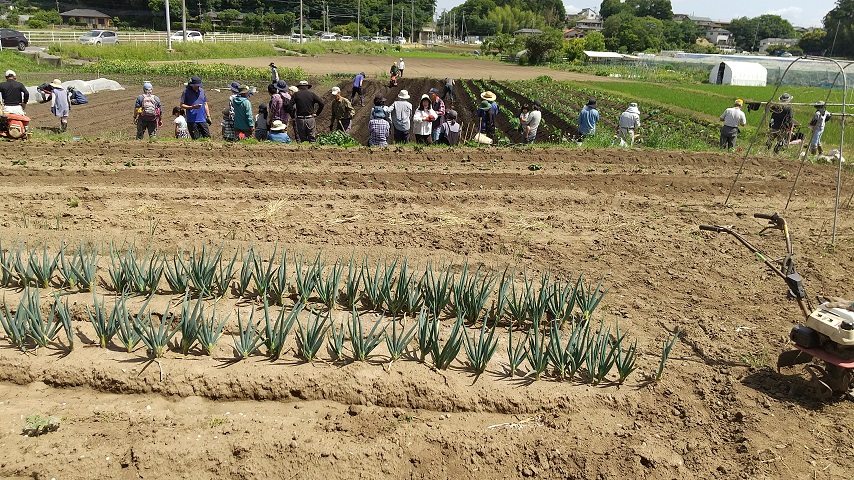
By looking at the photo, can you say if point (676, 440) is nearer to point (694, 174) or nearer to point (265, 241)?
point (265, 241)

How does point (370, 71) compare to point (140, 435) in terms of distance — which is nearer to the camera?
point (140, 435)

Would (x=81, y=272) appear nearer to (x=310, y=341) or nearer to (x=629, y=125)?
(x=310, y=341)

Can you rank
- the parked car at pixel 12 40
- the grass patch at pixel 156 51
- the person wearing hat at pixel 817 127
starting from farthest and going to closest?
the grass patch at pixel 156 51
the parked car at pixel 12 40
the person wearing hat at pixel 817 127

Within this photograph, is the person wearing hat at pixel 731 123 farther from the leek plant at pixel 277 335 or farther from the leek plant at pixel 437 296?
the leek plant at pixel 277 335

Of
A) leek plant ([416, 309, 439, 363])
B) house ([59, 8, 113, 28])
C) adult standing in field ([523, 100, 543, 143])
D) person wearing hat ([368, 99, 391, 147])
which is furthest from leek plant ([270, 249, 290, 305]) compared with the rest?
house ([59, 8, 113, 28])

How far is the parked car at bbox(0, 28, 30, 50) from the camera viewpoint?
33844mm

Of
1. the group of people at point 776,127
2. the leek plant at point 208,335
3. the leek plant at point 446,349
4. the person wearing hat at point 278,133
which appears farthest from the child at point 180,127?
the group of people at point 776,127

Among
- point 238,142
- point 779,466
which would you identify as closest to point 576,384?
point 779,466

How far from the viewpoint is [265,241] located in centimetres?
700

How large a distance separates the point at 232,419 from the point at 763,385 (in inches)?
142

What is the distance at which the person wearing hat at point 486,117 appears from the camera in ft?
44.7

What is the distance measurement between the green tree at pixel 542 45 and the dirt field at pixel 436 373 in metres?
49.5

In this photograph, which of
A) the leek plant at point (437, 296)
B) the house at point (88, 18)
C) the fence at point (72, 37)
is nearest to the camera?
the leek plant at point (437, 296)

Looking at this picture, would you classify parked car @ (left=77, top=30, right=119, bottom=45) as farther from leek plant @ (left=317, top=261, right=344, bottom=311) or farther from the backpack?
leek plant @ (left=317, top=261, right=344, bottom=311)
